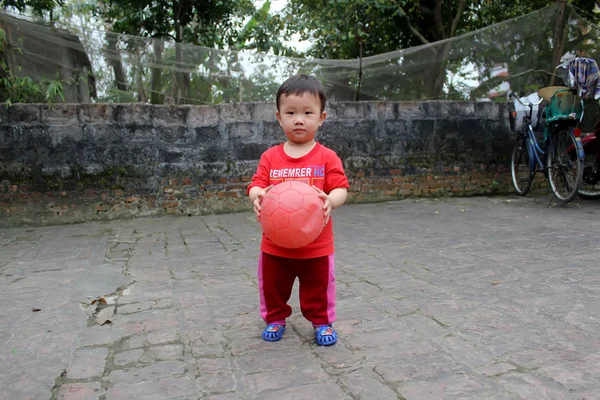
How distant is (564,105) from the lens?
238 inches

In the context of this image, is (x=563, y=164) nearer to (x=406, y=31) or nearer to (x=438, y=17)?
(x=438, y=17)

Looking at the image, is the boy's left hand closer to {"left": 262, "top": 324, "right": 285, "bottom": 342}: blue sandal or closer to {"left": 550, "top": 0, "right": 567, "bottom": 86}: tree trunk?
{"left": 262, "top": 324, "right": 285, "bottom": 342}: blue sandal

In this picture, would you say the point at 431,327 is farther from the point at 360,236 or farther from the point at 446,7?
the point at 446,7

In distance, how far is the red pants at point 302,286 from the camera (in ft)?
8.16

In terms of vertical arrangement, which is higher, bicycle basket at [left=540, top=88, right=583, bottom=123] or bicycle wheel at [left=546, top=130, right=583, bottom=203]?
bicycle basket at [left=540, top=88, right=583, bottom=123]

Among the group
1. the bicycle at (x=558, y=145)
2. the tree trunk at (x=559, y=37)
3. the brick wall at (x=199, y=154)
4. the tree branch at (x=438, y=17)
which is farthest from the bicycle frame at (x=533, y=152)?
the tree branch at (x=438, y=17)

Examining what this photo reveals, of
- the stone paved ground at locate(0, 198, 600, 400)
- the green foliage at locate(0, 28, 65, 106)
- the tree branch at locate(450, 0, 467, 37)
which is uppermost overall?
the tree branch at locate(450, 0, 467, 37)

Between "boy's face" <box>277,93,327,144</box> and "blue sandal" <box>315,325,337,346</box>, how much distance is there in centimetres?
94

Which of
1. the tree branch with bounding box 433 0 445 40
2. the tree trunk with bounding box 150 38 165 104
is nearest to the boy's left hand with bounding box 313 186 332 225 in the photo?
the tree trunk with bounding box 150 38 165 104

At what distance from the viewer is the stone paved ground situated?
2.01 meters

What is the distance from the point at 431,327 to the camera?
8.39ft

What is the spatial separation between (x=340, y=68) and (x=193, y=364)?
19.1ft

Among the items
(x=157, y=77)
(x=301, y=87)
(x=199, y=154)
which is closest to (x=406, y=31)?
(x=157, y=77)

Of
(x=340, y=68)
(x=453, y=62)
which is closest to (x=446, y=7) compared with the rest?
(x=453, y=62)
